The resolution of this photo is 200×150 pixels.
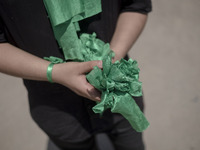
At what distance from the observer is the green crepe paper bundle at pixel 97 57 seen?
1.49 feet

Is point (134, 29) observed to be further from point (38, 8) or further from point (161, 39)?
point (161, 39)

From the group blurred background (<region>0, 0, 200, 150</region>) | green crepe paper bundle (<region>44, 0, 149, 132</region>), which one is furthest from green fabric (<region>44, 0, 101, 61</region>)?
blurred background (<region>0, 0, 200, 150</region>)

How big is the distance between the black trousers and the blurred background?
61cm

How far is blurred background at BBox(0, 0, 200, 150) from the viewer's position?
4.29 ft

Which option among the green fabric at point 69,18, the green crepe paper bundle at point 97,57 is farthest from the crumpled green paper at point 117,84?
the green fabric at point 69,18

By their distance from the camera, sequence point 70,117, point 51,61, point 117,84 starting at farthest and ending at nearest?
point 70,117 → point 51,61 → point 117,84

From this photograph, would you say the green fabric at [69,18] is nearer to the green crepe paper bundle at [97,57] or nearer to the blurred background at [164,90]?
the green crepe paper bundle at [97,57]

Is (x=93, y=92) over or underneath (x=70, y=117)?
over

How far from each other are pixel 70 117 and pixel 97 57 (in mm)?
267

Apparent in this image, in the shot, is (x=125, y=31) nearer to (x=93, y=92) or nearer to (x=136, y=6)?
(x=136, y=6)

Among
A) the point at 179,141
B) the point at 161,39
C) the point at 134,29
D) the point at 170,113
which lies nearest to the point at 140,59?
the point at 161,39

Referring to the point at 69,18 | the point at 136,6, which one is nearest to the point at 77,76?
the point at 69,18

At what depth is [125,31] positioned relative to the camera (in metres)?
0.61

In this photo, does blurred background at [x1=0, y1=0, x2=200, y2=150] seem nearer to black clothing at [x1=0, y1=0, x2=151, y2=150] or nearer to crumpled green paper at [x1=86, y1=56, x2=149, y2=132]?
black clothing at [x1=0, y1=0, x2=151, y2=150]
